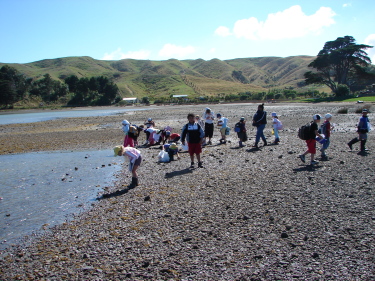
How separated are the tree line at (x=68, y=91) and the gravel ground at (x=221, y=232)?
103m

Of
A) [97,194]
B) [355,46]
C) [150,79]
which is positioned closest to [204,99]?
[355,46]

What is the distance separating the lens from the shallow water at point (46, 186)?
8.05 metres

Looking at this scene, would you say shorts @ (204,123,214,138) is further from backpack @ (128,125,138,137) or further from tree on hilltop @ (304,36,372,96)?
tree on hilltop @ (304,36,372,96)

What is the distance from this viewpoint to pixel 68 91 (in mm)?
118438

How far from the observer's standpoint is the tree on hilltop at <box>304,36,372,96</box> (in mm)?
73250

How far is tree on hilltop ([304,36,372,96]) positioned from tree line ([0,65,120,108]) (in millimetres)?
64434

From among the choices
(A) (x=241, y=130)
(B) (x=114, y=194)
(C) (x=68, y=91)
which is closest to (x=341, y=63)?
(A) (x=241, y=130)

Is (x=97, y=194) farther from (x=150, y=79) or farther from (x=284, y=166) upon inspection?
(x=150, y=79)

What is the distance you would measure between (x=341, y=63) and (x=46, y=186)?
80.0 m

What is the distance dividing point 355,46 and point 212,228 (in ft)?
265

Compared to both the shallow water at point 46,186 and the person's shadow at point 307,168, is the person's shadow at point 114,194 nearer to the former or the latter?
the shallow water at point 46,186

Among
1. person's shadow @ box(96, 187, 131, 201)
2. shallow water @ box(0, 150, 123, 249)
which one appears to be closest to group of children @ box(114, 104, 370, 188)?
person's shadow @ box(96, 187, 131, 201)

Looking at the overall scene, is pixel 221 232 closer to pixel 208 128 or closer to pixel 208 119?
pixel 208 119

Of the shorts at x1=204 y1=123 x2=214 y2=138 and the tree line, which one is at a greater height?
the tree line
